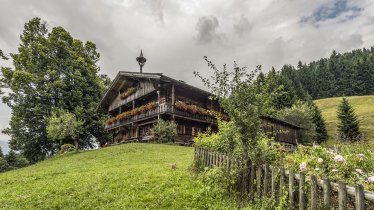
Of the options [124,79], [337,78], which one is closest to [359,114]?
[337,78]

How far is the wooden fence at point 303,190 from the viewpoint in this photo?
→ 4480mm

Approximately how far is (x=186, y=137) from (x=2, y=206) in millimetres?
22150

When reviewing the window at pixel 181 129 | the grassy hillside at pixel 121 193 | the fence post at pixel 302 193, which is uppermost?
the window at pixel 181 129

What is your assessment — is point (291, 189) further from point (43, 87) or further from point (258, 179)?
point (43, 87)

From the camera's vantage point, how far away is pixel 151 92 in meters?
31.1

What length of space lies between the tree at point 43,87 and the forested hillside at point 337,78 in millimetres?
69490

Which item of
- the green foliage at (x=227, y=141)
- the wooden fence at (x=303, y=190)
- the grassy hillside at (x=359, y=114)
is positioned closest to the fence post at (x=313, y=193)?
the wooden fence at (x=303, y=190)

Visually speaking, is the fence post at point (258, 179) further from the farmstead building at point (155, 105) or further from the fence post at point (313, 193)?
the farmstead building at point (155, 105)

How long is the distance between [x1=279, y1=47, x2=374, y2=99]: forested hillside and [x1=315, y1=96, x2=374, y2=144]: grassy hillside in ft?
37.4

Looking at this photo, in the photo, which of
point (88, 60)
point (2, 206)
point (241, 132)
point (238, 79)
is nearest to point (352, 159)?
point (241, 132)

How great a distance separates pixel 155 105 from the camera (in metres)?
28.5

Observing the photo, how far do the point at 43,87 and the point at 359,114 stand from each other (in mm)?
69264

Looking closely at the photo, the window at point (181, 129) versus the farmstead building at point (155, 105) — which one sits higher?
the farmstead building at point (155, 105)

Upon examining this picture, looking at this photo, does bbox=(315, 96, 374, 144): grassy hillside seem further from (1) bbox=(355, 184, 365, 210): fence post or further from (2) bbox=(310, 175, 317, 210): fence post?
(1) bbox=(355, 184, 365, 210): fence post
